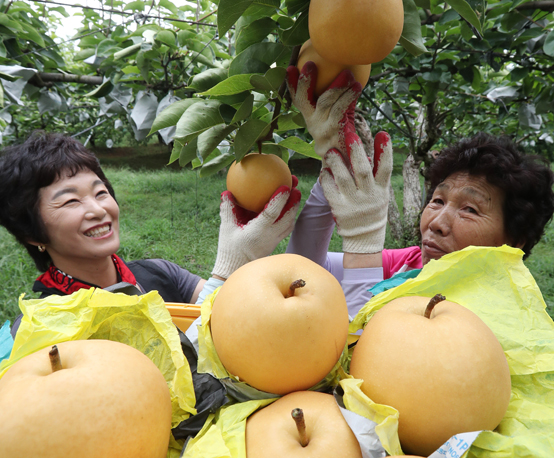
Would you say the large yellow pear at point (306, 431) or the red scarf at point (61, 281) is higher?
the large yellow pear at point (306, 431)

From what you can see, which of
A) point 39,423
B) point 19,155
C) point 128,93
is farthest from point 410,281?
point 128,93

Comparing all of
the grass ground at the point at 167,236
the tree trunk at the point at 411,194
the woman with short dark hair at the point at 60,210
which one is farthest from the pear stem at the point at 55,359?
the tree trunk at the point at 411,194

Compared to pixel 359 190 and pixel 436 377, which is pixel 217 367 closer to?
pixel 436 377

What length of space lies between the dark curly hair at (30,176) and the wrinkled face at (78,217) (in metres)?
0.03

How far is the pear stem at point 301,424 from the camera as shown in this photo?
61 centimetres

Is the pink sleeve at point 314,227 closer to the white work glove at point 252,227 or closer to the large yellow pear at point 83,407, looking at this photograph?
the white work glove at point 252,227

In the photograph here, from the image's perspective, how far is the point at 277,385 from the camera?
0.76 meters

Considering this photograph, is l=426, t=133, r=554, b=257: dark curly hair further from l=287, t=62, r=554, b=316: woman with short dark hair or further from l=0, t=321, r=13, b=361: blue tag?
l=0, t=321, r=13, b=361: blue tag

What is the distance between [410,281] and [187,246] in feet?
14.0

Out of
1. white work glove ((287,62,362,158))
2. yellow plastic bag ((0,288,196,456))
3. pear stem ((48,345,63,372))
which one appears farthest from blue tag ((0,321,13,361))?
white work glove ((287,62,362,158))

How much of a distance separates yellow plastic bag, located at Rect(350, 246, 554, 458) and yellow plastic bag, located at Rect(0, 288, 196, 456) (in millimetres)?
326

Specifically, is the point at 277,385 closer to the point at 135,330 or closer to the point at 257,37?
the point at 135,330

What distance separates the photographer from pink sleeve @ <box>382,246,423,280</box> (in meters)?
1.96

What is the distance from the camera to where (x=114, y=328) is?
871 millimetres
